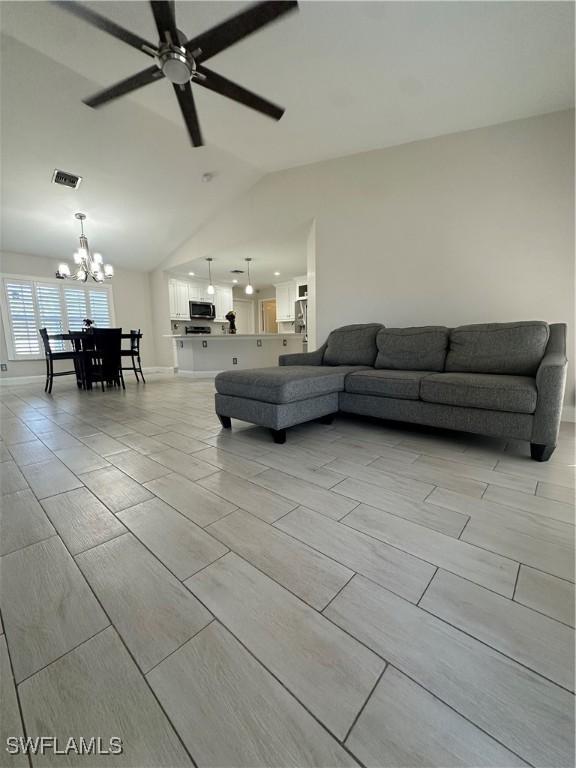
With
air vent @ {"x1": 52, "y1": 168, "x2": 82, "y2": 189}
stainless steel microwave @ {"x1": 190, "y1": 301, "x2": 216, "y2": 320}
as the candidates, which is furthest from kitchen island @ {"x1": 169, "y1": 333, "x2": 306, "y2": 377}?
air vent @ {"x1": 52, "y1": 168, "x2": 82, "y2": 189}

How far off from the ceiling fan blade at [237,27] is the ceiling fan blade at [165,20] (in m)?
0.09

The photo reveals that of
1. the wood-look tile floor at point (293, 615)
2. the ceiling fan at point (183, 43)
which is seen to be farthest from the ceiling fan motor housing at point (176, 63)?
the wood-look tile floor at point (293, 615)

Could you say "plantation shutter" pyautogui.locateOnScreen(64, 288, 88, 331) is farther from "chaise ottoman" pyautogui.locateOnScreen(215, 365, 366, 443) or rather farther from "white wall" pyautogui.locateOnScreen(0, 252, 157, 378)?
"chaise ottoman" pyautogui.locateOnScreen(215, 365, 366, 443)

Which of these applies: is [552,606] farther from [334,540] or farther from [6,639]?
[6,639]

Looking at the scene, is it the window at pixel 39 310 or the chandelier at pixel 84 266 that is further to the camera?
the window at pixel 39 310

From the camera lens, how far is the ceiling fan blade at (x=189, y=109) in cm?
212

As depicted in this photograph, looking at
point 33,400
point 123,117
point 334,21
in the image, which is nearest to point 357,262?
point 334,21

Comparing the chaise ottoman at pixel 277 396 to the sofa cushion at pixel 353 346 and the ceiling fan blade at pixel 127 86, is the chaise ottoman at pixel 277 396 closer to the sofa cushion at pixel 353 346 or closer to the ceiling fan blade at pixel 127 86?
the sofa cushion at pixel 353 346

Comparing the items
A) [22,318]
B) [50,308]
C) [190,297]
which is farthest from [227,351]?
[22,318]

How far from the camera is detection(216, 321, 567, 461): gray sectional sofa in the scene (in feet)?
5.68

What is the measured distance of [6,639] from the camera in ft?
2.38

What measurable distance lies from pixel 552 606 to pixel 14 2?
4.60m

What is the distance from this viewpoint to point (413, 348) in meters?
2.66

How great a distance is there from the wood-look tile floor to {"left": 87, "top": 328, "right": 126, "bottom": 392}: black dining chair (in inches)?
139
